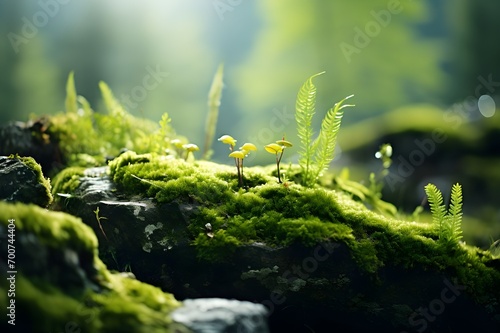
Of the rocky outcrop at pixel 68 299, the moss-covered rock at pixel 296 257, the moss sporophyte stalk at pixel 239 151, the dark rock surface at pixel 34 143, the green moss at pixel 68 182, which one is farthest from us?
the dark rock surface at pixel 34 143

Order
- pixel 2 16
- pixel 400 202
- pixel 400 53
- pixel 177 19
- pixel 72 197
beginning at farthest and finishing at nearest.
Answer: pixel 177 19 < pixel 2 16 < pixel 400 53 < pixel 400 202 < pixel 72 197

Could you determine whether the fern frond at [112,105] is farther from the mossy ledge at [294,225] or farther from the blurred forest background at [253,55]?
the blurred forest background at [253,55]

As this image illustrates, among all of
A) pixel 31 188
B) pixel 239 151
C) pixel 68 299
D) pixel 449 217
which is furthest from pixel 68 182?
pixel 449 217

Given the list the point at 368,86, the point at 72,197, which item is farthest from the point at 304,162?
the point at 368,86

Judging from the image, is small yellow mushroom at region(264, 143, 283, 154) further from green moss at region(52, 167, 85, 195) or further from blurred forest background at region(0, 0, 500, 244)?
blurred forest background at region(0, 0, 500, 244)

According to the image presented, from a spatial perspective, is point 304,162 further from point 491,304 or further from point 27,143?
point 27,143

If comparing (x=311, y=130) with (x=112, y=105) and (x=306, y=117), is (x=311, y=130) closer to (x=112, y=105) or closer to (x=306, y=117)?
(x=306, y=117)

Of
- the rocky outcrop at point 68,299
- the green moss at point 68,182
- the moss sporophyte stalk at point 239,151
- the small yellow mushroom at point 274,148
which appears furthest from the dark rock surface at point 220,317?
the green moss at point 68,182
